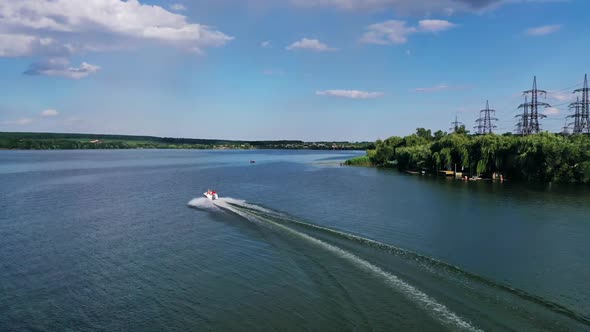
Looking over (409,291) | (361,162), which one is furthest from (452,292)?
(361,162)

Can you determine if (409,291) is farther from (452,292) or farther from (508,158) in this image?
(508,158)

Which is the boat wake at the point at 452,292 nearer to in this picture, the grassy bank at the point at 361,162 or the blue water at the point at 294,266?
the blue water at the point at 294,266

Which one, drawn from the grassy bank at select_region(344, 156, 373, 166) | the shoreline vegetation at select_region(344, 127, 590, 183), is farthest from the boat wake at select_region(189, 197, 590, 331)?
the grassy bank at select_region(344, 156, 373, 166)

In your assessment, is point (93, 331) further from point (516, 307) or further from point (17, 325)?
point (516, 307)

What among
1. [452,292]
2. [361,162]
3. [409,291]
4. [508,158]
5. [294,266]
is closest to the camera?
[452,292]

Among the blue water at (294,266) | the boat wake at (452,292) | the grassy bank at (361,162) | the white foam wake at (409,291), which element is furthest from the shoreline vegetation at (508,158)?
the white foam wake at (409,291)
